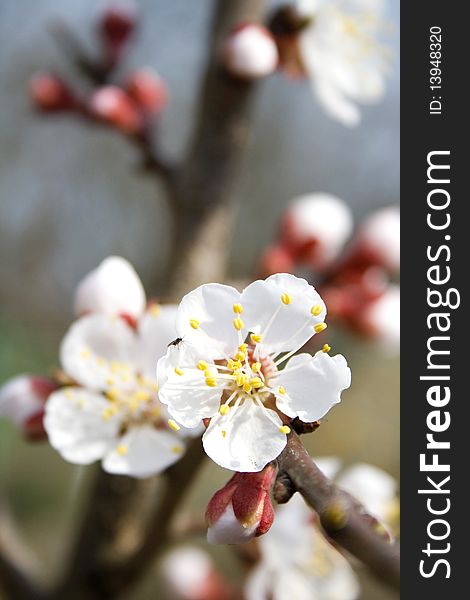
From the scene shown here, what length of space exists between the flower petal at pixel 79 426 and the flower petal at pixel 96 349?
0.07 ft

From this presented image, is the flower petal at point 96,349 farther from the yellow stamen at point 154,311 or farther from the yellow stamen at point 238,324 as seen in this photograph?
the yellow stamen at point 238,324

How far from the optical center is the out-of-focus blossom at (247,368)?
0.63 m

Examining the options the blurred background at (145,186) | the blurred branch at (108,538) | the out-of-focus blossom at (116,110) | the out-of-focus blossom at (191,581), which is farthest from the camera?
the blurred background at (145,186)

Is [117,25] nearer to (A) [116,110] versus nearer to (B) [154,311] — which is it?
(A) [116,110]

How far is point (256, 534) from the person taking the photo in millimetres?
640

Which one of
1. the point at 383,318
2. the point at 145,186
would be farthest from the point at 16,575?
the point at 145,186

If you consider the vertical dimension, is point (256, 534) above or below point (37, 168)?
below

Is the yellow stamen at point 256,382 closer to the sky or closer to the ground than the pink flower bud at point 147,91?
closer to the ground

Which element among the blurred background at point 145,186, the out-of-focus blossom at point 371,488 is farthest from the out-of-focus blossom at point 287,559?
the blurred background at point 145,186

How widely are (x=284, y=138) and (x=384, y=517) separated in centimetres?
377

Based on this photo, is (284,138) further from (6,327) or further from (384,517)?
(384,517)

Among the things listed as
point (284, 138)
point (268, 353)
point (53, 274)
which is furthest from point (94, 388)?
point (284, 138)

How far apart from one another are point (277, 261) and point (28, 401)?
0.42 meters

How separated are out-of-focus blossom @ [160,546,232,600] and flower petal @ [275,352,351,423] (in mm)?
721
